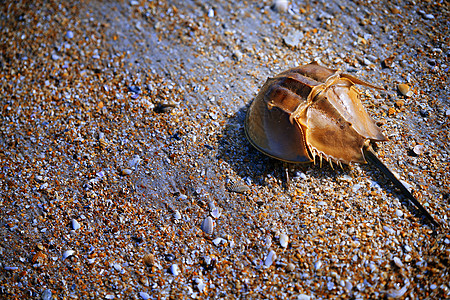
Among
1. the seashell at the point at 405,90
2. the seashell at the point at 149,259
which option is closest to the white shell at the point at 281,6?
the seashell at the point at 405,90

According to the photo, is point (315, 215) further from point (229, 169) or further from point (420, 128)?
point (420, 128)

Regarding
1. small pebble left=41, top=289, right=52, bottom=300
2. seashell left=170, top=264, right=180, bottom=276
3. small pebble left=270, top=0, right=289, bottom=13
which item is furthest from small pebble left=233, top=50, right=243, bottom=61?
small pebble left=41, top=289, right=52, bottom=300

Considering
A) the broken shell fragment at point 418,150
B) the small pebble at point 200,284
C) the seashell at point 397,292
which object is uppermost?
the broken shell fragment at point 418,150

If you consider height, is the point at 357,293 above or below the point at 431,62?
below

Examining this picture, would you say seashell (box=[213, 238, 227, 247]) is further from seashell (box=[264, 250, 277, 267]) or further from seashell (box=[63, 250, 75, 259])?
seashell (box=[63, 250, 75, 259])

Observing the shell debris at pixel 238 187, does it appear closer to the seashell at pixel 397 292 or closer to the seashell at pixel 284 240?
the seashell at pixel 284 240

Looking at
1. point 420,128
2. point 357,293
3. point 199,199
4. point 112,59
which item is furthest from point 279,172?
point 112,59

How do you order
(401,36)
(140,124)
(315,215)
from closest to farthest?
(315,215) < (140,124) < (401,36)
